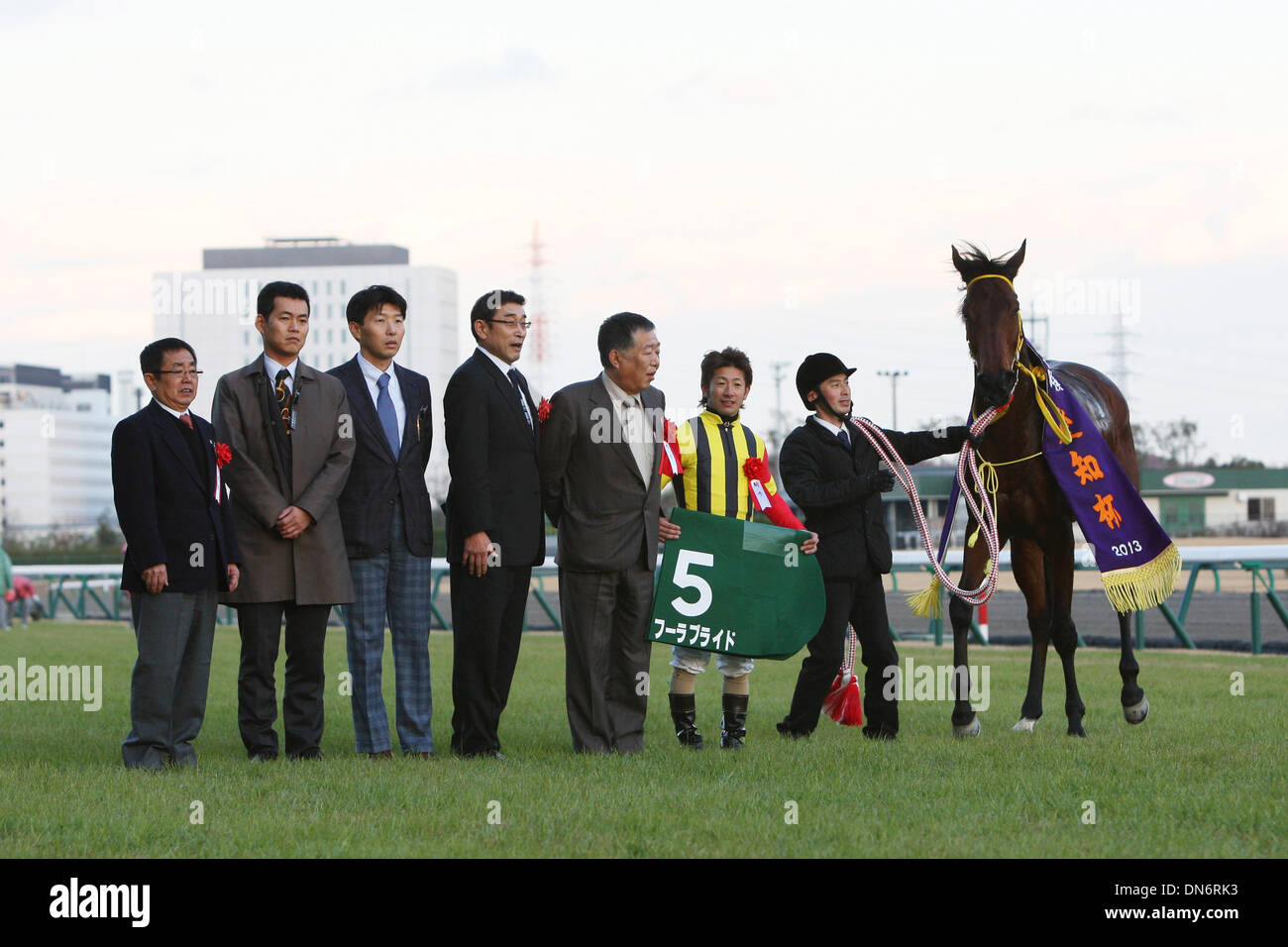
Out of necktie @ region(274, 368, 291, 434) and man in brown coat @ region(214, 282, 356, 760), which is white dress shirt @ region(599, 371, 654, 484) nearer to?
man in brown coat @ region(214, 282, 356, 760)

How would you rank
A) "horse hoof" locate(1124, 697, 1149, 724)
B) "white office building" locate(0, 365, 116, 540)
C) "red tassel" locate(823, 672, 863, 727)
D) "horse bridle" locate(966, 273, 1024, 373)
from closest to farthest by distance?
"horse bridle" locate(966, 273, 1024, 373) → "red tassel" locate(823, 672, 863, 727) → "horse hoof" locate(1124, 697, 1149, 724) → "white office building" locate(0, 365, 116, 540)

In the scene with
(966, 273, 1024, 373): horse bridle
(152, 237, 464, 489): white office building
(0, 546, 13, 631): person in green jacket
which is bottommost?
(0, 546, 13, 631): person in green jacket

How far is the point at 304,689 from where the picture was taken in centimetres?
718

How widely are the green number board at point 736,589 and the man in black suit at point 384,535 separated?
1.17 m

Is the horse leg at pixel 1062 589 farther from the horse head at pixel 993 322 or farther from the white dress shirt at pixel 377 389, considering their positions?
the white dress shirt at pixel 377 389

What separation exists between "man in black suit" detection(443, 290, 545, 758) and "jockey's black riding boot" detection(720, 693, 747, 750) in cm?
110

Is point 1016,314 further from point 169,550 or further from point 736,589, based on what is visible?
point 169,550

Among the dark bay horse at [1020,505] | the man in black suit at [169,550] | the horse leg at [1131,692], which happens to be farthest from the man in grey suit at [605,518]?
the horse leg at [1131,692]

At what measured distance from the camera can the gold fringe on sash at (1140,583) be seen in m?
8.28

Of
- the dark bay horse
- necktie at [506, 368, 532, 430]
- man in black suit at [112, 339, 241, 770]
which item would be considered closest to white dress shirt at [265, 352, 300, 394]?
man in black suit at [112, 339, 241, 770]

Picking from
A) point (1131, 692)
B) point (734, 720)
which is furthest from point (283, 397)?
point (1131, 692)

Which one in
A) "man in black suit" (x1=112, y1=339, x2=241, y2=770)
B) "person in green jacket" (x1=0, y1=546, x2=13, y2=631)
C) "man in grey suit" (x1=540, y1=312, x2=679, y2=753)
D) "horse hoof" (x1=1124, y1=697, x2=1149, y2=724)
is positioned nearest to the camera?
"man in black suit" (x1=112, y1=339, x2=241, y2=770)

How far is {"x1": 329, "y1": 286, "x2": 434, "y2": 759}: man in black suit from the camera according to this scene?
720 centimetres
